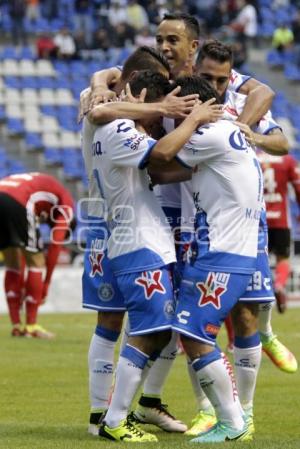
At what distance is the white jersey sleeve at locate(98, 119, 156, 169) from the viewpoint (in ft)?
23.3

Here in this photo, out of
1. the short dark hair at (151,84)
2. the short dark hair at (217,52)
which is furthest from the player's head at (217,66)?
the short dark hair at (151,84)

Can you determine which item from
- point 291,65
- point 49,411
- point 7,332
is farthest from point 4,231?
point 291,65

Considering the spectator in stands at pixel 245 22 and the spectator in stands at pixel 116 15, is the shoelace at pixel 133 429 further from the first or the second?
the spectator in stands at pixel 245 22

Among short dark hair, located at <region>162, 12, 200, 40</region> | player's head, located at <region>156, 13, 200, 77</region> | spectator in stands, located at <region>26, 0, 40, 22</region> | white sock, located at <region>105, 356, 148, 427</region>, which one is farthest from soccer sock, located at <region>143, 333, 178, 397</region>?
spectator in stands, located at <region>26, 0, 40, 22</region>

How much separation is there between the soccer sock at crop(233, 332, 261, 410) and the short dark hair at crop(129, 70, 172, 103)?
168cm

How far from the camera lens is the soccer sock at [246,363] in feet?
25.8

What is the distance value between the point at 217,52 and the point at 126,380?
2.46 meters

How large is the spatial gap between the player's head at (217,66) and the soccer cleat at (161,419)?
2177 mm

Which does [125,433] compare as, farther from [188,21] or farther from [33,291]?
[33,291]

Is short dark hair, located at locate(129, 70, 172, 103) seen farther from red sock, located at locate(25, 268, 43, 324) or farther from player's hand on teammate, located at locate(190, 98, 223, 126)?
red sock, located at locate(25, 268, 43, 324)

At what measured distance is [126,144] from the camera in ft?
23.4

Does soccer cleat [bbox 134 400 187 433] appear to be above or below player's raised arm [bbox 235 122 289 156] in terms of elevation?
below

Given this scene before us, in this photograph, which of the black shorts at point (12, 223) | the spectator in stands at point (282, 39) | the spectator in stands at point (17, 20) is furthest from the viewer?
the spectator in stands at point (282, 39)

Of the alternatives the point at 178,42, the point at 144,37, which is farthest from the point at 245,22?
the point at 178,42
